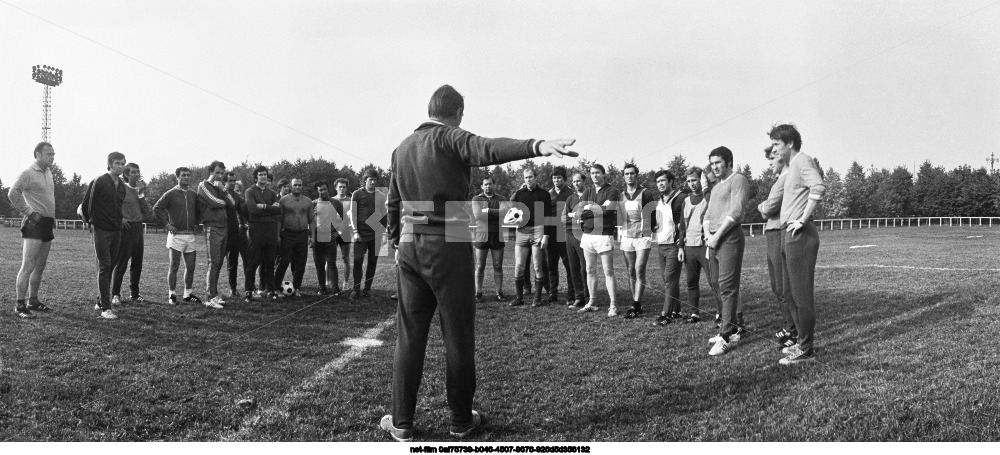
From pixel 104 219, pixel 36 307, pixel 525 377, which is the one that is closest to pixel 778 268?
pixel 525 377

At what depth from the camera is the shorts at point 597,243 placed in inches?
380

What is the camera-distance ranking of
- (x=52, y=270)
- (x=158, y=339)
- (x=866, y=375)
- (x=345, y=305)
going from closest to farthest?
(x=866, y=375), (x=158, y=339), (x=345, y=305), (x=52, y=270)

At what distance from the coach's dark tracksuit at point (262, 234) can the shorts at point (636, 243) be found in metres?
5.84

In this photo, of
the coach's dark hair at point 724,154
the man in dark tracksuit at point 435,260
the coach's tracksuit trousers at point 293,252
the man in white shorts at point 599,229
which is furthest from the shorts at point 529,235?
the man in dark tracksuit at point 435,260

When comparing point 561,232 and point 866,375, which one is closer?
point 866,375

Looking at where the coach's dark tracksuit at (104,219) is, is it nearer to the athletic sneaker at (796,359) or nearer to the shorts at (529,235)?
the shorts at (529,235)

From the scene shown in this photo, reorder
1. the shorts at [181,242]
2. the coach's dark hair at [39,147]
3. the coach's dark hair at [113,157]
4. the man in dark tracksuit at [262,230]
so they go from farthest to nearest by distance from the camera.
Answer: the man in dark tracksuit at [262,230] → the shorts at [181,242] → the coach's dark hair at [113,157] → the coach's dark hair at [39,147]

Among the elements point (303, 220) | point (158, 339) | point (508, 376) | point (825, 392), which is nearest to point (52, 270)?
point (303, 220)

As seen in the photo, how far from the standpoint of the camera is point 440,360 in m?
6.50

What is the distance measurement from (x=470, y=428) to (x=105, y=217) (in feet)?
22.8

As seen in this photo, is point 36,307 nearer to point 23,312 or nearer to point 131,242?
point 23,312

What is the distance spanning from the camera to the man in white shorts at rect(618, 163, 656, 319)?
9.37 metres

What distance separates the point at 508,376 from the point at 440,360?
96cm

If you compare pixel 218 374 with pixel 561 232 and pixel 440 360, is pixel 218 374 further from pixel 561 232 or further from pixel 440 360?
pixel 561 232
